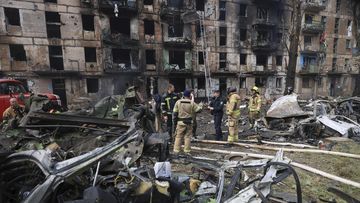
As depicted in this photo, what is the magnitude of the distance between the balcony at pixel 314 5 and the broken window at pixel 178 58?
19029 millimetres

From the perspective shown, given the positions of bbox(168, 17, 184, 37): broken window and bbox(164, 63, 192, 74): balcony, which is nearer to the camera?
bbox(164, 63, 192, 74): balcony

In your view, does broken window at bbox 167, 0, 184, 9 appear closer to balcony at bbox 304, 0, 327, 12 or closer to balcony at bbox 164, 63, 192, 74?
balcony at bbox 164, 63, 192, 74

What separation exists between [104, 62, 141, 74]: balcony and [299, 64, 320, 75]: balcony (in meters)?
23.4

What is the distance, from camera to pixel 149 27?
24531 millimetres

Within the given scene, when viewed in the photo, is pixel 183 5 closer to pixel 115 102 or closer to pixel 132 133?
pixel 115 102

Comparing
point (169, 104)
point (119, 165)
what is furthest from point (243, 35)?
point (119, 165)

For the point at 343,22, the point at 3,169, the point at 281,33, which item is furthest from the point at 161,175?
the point at 343,22

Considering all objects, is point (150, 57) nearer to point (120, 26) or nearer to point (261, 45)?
point (120, 26)

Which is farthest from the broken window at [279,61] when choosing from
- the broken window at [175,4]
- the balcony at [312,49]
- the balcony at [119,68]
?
the balcony at [119,68]

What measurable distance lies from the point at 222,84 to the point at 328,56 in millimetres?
19571

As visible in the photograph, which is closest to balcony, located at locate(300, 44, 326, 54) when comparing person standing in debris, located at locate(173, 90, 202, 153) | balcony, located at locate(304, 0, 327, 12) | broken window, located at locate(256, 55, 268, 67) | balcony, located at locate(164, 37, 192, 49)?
balcony, located at locate(304, 0, 327, 12)

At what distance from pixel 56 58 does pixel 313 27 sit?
32.5 metres

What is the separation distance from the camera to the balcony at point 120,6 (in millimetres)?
21922

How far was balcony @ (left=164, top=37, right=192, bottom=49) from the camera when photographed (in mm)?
24719
